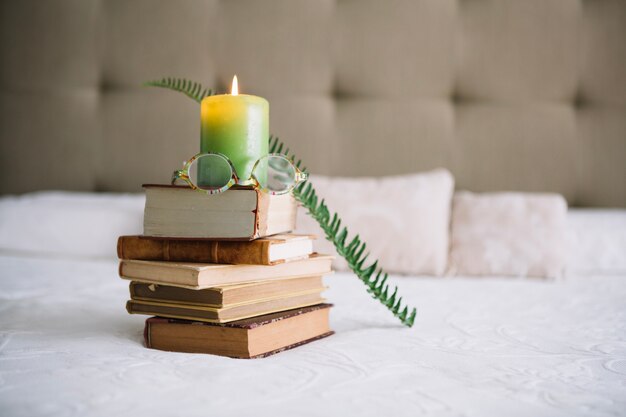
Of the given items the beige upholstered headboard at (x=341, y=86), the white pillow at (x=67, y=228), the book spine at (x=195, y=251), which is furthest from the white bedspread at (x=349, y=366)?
the beige upholstered headboard at (x=341, y=86)

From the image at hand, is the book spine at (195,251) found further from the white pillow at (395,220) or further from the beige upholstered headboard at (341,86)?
the beige upholstered headboard at (341,86)

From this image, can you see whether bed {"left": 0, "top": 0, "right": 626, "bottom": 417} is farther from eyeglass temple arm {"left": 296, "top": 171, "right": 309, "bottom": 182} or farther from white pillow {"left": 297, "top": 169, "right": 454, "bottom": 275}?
eyeglass temple arm {"left": 296, "top": 171, "right": 309, "bottom": 182}

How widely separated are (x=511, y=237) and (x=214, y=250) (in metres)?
0.86

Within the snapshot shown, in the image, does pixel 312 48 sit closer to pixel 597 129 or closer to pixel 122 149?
pixel 122 149

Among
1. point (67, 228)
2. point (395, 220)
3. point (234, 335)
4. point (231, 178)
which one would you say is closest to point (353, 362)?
point (234, 335)

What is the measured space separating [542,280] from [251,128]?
87cm

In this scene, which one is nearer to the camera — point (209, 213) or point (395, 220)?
point (209, 213)

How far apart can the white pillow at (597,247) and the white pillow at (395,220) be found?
30cm

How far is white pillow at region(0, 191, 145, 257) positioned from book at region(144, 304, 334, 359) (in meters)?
0.81

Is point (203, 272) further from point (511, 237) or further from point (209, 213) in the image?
point (511, 237)

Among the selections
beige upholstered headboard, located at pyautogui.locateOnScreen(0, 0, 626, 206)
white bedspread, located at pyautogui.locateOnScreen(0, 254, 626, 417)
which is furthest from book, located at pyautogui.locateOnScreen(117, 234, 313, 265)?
beige upholstered headboard, located at pyautogui.locateOnScreen(0, 0, 626, 206)

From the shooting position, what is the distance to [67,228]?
138cm

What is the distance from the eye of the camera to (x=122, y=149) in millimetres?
1731

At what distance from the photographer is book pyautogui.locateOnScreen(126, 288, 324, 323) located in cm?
59
